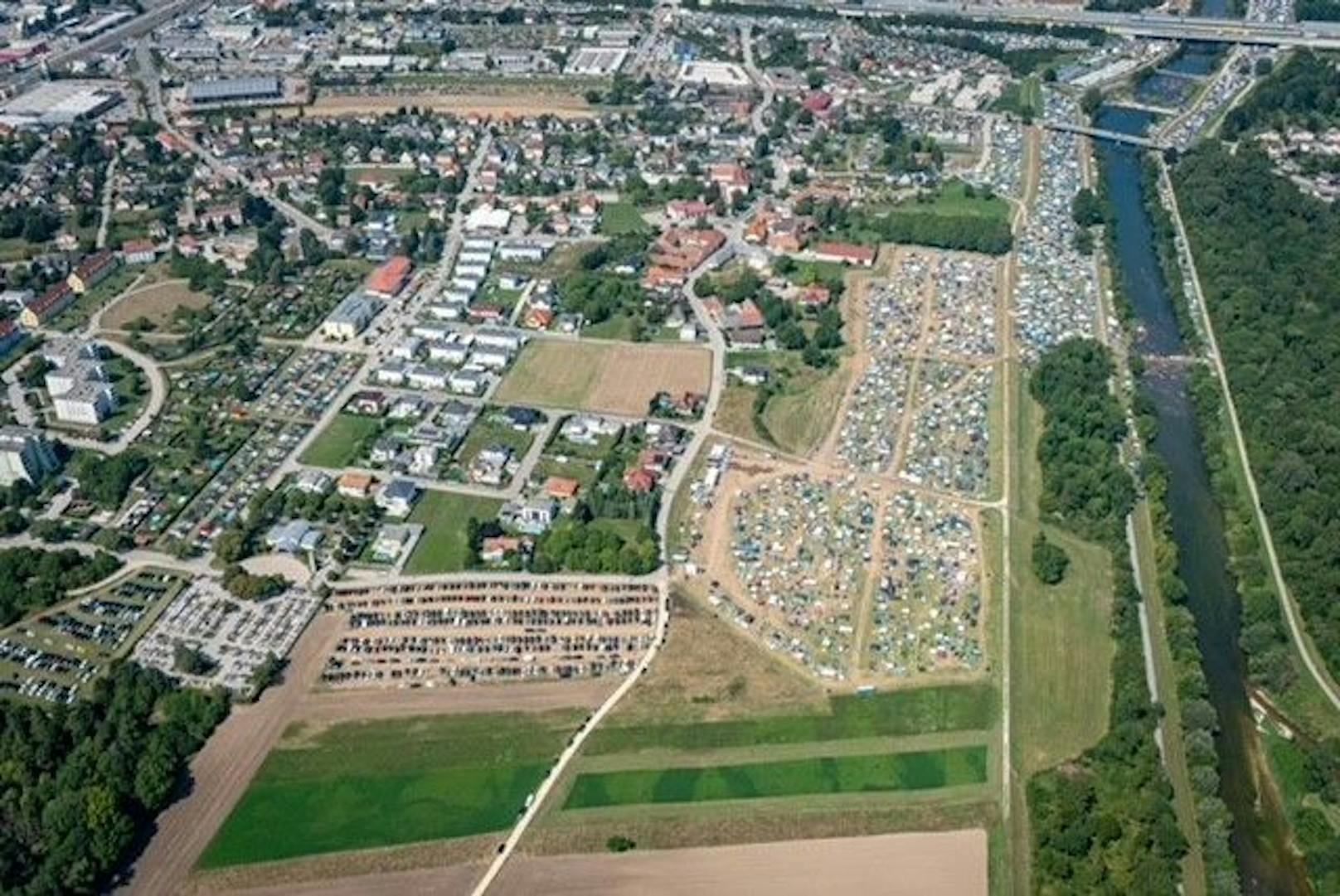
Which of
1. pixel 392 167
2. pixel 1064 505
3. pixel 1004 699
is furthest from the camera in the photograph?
pixel 392 167

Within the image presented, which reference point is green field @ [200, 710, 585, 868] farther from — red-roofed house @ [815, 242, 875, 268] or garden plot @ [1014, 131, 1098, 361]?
red-roofed house @ [815, 242, 875, 268]

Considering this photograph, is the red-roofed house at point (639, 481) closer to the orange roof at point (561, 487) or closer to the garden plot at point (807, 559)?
the orange roof at point (561, 487)

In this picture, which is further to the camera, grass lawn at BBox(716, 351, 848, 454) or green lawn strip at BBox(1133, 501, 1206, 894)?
grass lawn at BBox(716, 351, 848, 454)

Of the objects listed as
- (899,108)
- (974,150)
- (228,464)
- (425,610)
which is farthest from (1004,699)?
(899,108)

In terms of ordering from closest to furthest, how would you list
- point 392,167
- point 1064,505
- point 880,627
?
1. point 880,627
2. point 1064,505
3. point 392,167

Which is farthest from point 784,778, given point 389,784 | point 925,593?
→ point 389,784

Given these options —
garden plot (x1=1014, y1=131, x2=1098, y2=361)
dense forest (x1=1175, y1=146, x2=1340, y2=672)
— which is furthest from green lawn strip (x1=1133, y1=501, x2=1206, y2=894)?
garden plot (x1=1014, y1=131, x2=1098, y2=361)

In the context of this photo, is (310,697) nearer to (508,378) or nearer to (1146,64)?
(508,378)
